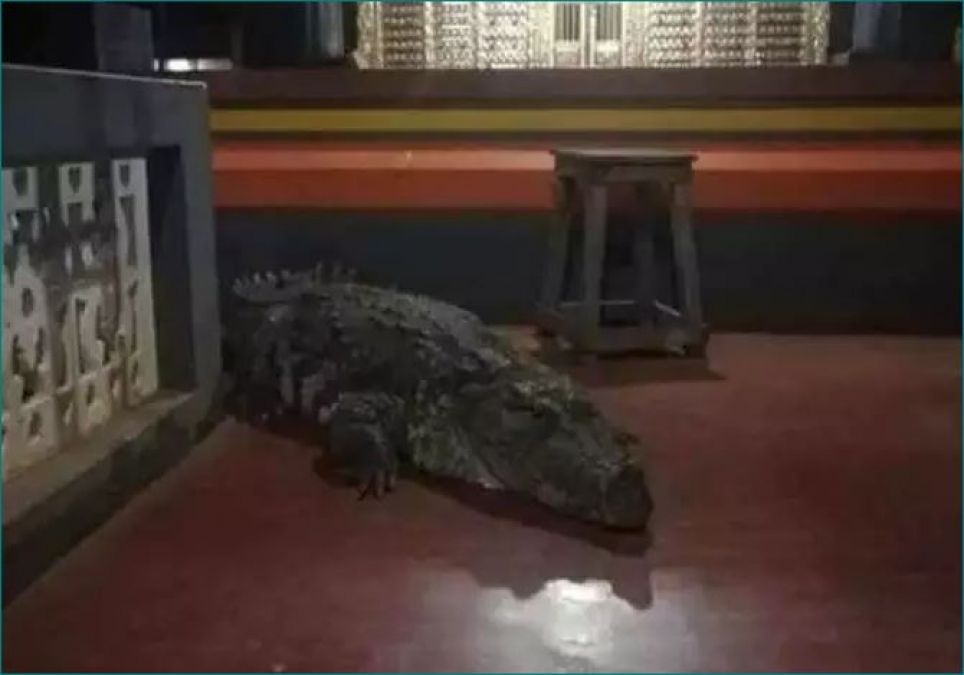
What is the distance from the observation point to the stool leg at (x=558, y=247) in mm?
3555

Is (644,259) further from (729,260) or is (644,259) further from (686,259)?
(729,260)

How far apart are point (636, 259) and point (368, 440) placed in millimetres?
1545

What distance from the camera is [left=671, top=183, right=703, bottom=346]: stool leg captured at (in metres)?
3.35

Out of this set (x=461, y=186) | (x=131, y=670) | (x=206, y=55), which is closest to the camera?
(x=131, y=670)

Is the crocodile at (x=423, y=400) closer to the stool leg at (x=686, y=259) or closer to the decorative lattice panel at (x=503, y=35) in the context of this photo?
the stool leg at (x=686, y=259)

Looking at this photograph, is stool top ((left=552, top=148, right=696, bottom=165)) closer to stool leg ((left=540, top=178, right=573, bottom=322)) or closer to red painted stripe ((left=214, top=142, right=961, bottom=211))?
stool leg ((left=540, top=178, right=573, bottom=322))

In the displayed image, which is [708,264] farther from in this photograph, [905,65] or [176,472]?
[176,472]

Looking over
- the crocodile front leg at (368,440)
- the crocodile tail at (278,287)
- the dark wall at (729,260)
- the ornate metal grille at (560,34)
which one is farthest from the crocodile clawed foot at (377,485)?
the ornate metal grille at (560,34)

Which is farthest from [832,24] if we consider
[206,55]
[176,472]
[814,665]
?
[814,665]

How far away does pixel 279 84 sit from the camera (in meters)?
4.09

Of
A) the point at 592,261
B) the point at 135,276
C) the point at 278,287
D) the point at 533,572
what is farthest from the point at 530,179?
the point at 533,572

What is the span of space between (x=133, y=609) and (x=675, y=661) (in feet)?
2.40

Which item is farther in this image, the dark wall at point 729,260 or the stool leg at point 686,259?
the dark wall at point 729,260

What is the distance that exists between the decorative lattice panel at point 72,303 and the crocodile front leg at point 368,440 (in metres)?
0.39
